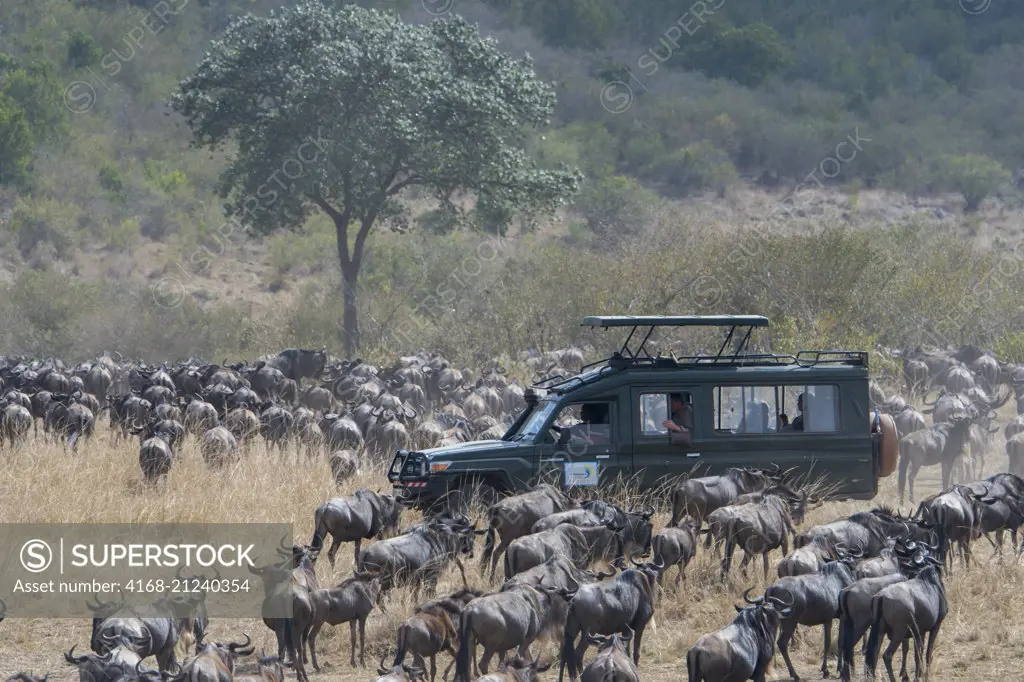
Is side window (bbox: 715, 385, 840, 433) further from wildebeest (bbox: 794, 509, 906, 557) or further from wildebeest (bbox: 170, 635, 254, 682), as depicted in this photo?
wildebeest (bbox: 170, 635, 254, 682)

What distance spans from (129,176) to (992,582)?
46.1 meters

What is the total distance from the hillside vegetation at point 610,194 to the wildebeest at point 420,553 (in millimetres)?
13669

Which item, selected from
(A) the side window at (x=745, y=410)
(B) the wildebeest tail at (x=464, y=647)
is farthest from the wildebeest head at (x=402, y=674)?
(A) the side window at (x=745, y=410)

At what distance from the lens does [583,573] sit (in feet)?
31.9

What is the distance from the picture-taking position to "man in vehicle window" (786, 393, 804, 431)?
13242 millimetres

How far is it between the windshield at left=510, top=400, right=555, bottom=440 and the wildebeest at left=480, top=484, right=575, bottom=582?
133 cm

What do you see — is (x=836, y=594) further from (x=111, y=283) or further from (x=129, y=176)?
(x=129, y=176)

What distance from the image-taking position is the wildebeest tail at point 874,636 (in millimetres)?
8812

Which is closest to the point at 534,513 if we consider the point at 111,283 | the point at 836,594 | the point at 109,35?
the point at 836,594

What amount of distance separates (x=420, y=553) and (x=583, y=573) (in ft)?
4.75

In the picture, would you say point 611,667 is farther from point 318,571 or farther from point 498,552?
point 318,571

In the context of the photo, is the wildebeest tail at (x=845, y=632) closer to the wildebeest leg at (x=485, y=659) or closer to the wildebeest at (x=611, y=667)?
the wildebeest at (x=611, y=667)

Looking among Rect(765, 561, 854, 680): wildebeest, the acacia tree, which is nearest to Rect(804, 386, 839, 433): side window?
Rect(765, 561, 854, 680): wildebeest

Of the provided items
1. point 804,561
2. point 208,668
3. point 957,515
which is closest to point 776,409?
point 957,515
